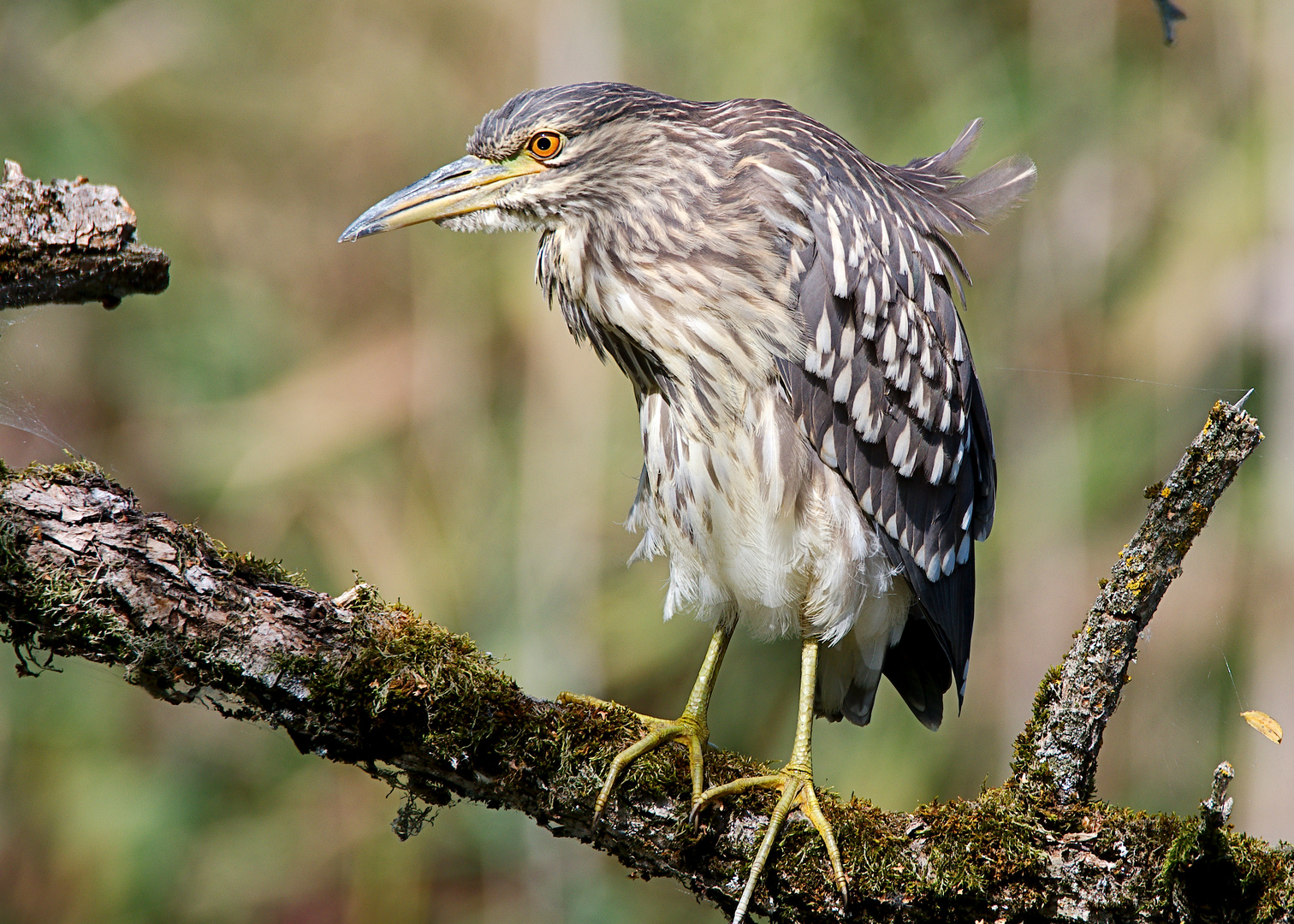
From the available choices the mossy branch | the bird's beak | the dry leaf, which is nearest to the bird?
the bird's beak

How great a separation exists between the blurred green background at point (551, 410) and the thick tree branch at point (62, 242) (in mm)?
2907

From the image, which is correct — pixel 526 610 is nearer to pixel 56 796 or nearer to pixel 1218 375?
pixel 56 796

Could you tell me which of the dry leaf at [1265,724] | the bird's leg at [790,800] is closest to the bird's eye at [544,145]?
the bird's leg at [790,800]

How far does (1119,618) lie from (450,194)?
4.88 ft

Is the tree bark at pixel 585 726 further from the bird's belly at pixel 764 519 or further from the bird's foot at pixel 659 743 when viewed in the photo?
the bird's belly at pixel 764 519

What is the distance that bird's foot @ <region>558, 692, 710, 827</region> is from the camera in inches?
63.7

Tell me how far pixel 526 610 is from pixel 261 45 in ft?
13.0

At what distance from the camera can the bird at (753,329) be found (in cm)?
191

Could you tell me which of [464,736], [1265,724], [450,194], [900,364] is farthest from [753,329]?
[1265,724]

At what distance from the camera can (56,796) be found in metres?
4.48

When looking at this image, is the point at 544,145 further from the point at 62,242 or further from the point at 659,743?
the point at 659,743

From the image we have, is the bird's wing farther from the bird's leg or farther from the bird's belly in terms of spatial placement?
the bird's leg

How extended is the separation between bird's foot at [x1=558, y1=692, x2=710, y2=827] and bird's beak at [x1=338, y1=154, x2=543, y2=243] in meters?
1.02

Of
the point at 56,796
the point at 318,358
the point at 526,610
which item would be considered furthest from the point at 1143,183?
the point at 56,796
